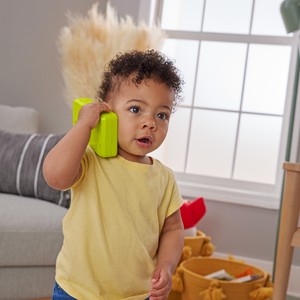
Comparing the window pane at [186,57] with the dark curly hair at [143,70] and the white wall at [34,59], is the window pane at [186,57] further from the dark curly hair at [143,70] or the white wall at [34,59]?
the dark curly hair at [143,70]

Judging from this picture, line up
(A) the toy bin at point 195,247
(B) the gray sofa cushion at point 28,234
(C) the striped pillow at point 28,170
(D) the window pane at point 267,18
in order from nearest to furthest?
(B) the gray sofa cushion at point 28,234 < (C) the striped pillow at point 28,170 < (A) the toy bin at point 195,247 < (D) the window pane at point 267,18

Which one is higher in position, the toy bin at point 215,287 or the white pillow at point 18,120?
the white pillow at point 18,120

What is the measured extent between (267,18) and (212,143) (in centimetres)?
82

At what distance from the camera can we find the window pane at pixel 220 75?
3.32 m

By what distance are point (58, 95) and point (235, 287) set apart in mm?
1708

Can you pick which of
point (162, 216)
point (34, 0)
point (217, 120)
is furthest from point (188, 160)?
point (162, 216)

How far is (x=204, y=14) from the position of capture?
11.0 ft

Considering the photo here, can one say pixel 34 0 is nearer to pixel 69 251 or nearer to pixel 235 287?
pixel 235 287

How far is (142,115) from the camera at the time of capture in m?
1.20

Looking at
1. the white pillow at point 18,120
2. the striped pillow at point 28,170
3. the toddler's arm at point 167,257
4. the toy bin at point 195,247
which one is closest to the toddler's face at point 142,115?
the toddler's arm at point 167,257

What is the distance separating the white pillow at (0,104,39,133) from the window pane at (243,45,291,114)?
4.17 ft

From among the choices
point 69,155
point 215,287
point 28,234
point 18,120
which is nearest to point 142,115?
point 69,155

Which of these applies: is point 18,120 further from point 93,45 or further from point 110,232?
point 110,232

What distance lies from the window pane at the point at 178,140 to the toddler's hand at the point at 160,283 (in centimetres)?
224
